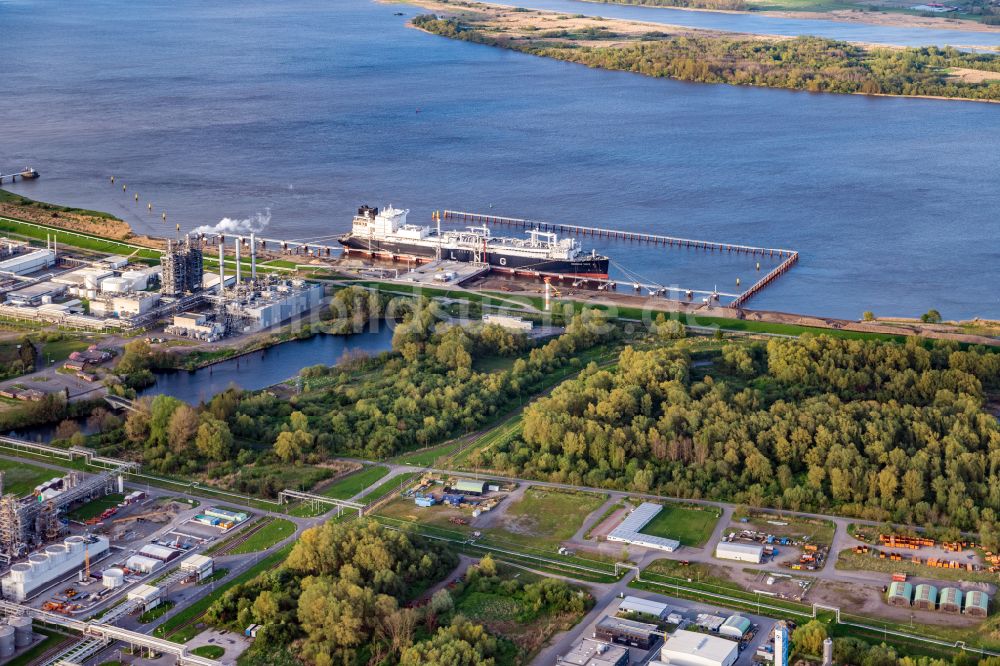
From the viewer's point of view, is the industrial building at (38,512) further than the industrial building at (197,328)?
No

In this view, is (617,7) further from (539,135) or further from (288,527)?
(288,527)

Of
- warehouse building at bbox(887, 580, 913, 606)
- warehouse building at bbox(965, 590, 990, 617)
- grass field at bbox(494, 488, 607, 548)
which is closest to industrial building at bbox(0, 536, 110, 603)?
grass field at bbox(494, 488, 607, 548)

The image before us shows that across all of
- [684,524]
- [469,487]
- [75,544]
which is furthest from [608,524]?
[75,544]

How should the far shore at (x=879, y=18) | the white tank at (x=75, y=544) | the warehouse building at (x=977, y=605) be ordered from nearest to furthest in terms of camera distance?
the warehouse building at (x=977, y=605) → the white tank at (x=75, y=544) → the far shore at (x=879, y=18)

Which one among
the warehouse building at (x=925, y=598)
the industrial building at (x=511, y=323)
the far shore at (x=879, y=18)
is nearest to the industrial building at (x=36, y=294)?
the industrial building at (x=511, y=323)

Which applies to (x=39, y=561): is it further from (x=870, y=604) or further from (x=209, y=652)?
(x=870, y=604)

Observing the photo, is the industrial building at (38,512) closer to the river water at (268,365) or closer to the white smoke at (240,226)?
the river water at (268,365)

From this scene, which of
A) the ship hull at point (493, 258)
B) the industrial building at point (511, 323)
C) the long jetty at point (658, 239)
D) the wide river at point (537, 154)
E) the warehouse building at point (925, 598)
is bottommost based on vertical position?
the warehouse building at point (925, 598)

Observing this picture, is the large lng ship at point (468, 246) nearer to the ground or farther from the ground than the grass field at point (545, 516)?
farther from the ground
